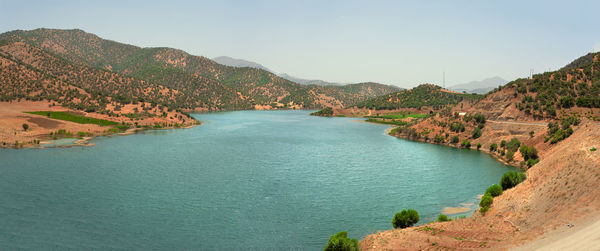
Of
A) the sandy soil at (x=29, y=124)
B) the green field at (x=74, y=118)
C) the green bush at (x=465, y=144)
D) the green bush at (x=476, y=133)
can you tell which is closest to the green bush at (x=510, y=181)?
the green bush at (x=465, y=144)

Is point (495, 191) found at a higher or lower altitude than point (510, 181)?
lower

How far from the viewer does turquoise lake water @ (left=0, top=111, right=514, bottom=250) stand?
1226 inches

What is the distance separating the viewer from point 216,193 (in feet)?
145

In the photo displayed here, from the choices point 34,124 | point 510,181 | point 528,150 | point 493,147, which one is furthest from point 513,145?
point 34,124

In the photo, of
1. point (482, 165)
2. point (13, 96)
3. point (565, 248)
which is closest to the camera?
point (565, 248)

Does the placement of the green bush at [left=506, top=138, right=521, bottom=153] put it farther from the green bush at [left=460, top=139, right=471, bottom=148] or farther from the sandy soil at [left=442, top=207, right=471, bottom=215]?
the sandy soil at [left=442, top=207, right=471, bottom=215]

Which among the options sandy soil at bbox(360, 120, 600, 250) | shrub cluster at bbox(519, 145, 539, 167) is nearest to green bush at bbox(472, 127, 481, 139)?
shrub cluster at bbox(519, 145, 539, 167)

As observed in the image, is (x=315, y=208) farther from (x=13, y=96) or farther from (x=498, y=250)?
(x=13, y=96)

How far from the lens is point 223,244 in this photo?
Result: 29.7 m

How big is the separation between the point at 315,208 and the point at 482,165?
1626 inches

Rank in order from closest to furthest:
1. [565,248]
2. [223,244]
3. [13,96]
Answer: [565,248] < [223,244] < [13,96]

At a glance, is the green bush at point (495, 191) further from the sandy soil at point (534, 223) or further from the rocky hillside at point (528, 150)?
the sandy soil at point (534, 223)

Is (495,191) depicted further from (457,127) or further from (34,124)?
(34,124)

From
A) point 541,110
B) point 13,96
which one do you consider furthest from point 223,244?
point 13,96
